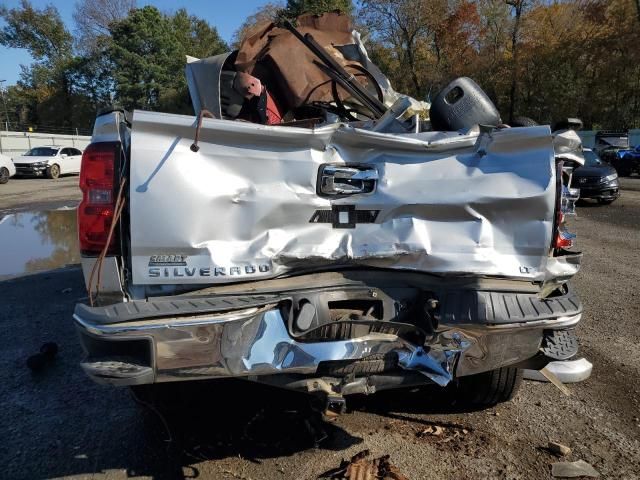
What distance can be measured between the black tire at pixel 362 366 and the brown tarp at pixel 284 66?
7.84ft

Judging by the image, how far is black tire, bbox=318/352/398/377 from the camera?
2.35m

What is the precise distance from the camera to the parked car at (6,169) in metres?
20.9

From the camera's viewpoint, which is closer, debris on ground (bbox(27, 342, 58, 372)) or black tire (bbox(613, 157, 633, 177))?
debris on ground (bbox(27, 342, 58, 372))

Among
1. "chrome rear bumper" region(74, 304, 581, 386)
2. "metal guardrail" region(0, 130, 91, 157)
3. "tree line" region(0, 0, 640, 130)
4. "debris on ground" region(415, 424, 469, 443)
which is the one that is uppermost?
"tree line" region(0, 0, 640, 130)

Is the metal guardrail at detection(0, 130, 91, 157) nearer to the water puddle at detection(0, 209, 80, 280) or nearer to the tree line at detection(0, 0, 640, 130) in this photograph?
the tree line at detection(0, 0, 640, 130)

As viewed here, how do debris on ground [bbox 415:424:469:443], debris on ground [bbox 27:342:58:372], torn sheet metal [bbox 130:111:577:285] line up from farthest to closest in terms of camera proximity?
1. debris on ground [bbox 27:342:58:372]
2. debris on ground [bbox 415:424:469:443]
3. torn sheet metal [bbox 130:111:577:285]

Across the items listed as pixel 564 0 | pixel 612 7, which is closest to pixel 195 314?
pixel 612 7

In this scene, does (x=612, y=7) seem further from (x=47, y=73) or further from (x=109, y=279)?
(x=47, y=73)

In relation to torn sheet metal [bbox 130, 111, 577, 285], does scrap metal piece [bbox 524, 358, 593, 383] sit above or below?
below

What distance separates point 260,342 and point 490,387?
1624 mm

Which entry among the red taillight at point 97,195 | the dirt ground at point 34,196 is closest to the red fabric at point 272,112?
the red taillight at point 97,195

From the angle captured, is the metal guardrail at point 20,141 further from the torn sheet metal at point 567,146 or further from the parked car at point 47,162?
the torn sheet metal at point 567,146

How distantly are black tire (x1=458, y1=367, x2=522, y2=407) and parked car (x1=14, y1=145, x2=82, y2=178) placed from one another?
24063mm

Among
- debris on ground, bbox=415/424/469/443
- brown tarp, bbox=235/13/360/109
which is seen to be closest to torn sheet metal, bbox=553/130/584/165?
debris on ground, bbox=415/424/469/443
